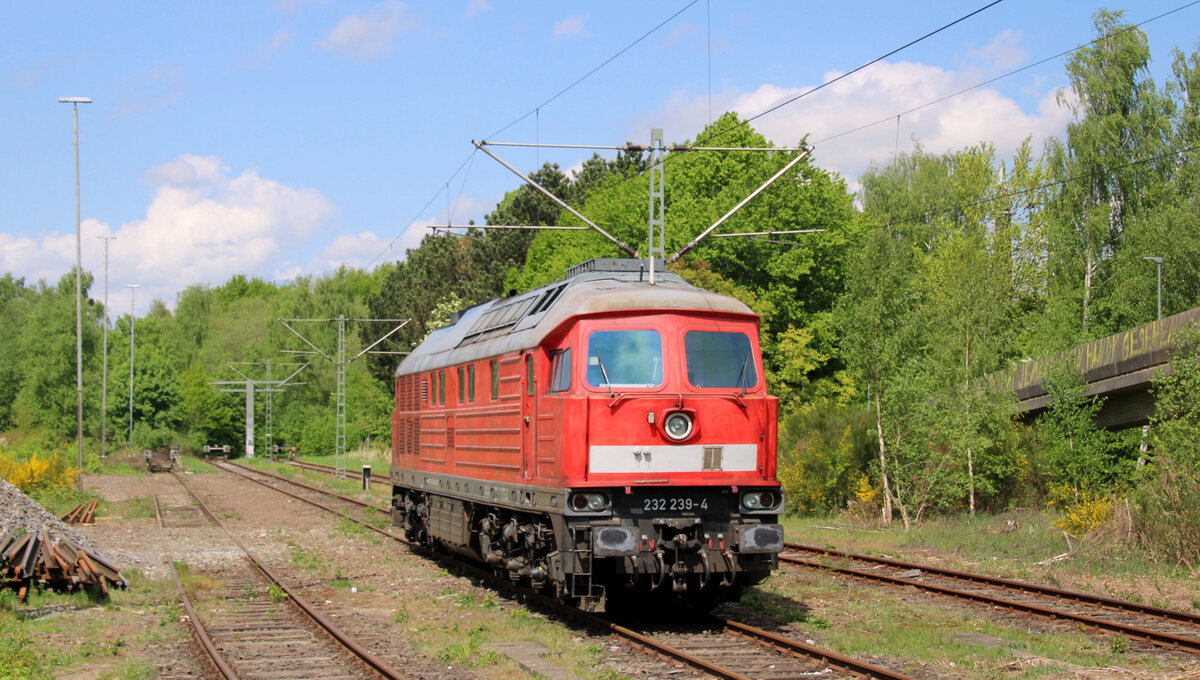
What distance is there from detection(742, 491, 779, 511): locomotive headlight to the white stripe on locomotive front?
372 millimetres

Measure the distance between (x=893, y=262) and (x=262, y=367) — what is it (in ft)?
225

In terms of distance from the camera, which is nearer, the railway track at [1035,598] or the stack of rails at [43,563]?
the railway track at [1035,598]

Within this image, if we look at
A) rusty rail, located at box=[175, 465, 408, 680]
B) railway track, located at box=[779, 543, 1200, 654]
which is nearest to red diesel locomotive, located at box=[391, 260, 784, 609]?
rusty rail, located at box=[175, 465, 408, 680]

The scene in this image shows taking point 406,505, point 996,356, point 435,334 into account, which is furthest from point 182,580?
point 996,356

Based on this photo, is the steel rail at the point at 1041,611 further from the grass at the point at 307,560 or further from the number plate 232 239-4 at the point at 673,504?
the grass at the point at 307,560

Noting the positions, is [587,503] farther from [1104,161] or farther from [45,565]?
[1104,161]

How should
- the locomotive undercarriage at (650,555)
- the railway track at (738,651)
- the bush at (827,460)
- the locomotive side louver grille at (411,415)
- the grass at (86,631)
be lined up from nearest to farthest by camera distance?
the railway track at (738,651), the grass at (86,631), the locomotive undercarriage at (650,555), the locomotive side louver grille at (411,415), the bush at (827,460)

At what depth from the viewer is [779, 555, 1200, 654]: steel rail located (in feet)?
35.4

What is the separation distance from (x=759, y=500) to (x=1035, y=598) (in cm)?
421

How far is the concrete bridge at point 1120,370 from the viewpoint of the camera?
20438 millimetres

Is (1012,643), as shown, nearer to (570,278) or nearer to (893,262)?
(570,278)

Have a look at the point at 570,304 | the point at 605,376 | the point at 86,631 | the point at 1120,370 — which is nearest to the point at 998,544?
the point at 1120,370

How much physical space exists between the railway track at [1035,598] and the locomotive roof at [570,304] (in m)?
4.76

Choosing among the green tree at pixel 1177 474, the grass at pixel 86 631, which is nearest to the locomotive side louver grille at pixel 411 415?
the grass at pixel 86 631
